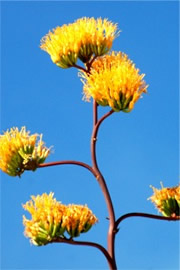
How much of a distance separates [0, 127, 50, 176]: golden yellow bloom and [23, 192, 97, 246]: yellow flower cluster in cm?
34

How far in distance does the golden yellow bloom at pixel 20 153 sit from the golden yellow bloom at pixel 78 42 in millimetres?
645

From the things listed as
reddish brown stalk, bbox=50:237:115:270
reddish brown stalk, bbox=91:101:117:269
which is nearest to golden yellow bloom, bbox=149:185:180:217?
reddish brown stalk, bbox=91:101:117:269

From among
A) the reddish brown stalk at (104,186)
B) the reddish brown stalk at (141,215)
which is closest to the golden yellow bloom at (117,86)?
the reddish brown stalk at (104,186)

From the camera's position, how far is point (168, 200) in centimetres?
438

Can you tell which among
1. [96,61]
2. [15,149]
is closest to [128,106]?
[96,61]

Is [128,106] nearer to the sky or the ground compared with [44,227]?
nearer to the sky

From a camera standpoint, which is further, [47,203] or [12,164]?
[12,164]

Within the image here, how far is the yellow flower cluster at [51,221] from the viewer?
365 cm

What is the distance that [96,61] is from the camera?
4316mm

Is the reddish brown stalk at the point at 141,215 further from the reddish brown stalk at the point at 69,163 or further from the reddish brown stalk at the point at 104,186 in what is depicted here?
the reddish brown stalk at the point at 69,163

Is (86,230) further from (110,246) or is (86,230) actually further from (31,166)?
(31,166)

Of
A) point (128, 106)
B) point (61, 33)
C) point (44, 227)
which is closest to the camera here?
point (44, 227)

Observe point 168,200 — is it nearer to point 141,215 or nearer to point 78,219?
point 141,215

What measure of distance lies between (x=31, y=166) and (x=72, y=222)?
55 centimetres
